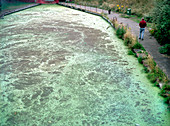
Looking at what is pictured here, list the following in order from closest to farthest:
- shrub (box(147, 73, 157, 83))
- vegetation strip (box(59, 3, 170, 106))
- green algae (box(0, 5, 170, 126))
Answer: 1. green algae (box(0, 5, 170, 126))
2. vegetation strip (box(59, 3, 170, 106))
3. shrub (box(147, 73, 157, 83))

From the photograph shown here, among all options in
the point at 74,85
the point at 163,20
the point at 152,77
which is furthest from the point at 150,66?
the point at 163,20

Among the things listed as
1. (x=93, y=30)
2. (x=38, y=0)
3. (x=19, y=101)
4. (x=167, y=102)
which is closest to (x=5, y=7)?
(x=38, y=0)

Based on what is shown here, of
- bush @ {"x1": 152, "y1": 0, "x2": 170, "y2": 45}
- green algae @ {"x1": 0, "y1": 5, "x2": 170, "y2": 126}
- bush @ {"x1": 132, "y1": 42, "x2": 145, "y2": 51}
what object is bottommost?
green algae @ {"x1": 0, "y1": 5, "x2": 170, "y2": 126}

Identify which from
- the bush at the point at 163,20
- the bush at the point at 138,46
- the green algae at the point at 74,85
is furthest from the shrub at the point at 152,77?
the bush at the point at 163,20

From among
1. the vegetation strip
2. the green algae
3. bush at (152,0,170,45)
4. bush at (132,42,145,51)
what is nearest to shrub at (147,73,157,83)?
the vegetation strip

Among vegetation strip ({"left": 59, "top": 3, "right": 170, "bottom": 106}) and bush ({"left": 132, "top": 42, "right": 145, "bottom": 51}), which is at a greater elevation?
bush ({"left": 132, "top": 42, "right": 145, "bottom": 51})

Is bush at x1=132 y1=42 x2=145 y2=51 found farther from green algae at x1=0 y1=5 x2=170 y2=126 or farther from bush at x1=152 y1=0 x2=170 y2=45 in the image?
bush at x1=152 y1=0 x2=170 y2=45

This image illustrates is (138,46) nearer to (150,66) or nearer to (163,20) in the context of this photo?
(163,20)

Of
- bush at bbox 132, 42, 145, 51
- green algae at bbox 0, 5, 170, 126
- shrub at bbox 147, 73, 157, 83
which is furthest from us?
bush at bbox 132, 42, 145, 51

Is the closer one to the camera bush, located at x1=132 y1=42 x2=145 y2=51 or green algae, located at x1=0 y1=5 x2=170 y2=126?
green algae, located at x1=0 y1=5 x2=170 y2=126

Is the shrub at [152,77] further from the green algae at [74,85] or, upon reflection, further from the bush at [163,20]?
the bush at [163,20]
